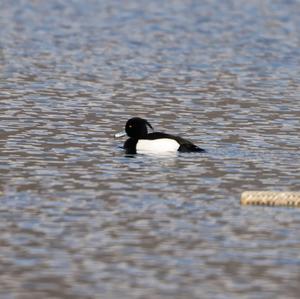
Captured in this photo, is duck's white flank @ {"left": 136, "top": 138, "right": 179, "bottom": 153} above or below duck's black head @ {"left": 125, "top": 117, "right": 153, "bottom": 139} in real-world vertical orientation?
below

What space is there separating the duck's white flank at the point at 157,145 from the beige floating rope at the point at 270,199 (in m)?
4.83

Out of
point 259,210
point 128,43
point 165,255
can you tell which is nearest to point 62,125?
point 259,210

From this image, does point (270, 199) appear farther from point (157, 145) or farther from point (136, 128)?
point (136, 128)

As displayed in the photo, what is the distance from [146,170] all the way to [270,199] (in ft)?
11.5

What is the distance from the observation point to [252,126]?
82.1 feet

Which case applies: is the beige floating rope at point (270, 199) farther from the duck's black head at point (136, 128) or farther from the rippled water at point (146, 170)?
the duck's black head at point (136, 128)

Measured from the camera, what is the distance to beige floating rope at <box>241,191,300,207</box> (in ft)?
55.3

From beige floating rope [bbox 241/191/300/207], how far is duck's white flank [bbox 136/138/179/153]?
15.8 feet

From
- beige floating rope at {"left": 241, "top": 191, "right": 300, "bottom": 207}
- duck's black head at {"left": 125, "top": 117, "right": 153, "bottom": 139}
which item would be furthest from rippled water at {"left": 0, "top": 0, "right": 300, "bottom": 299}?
duck's black head at {"left": 125, "top": 117, "right": 153, "bottom": 139}

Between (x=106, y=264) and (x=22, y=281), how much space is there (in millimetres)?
1079

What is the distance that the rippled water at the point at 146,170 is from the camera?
13.6 metres

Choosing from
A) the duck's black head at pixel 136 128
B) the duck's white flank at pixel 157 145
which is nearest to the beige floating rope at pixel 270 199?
the duck's white flank at pixel 157 145

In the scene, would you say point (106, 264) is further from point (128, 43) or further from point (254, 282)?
point (128, 43)

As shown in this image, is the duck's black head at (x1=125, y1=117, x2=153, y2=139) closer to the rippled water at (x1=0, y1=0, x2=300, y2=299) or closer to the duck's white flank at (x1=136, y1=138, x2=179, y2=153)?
the duck's white flank at (x1=136, y1=138, x2=179, y2=153)
